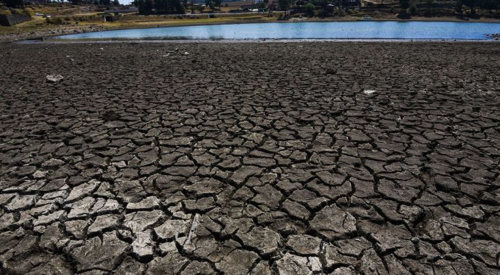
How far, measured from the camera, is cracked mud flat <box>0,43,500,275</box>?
299 cm

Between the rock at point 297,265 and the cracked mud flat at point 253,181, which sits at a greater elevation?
the cracked mud flat at point 253,181

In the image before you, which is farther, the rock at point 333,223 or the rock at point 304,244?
the rock at point 333,223

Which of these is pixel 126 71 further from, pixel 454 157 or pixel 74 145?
pixel 454 157

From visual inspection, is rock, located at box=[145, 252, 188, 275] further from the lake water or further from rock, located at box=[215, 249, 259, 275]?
the lake water

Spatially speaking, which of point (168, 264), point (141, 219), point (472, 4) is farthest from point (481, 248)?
point (472, 4)

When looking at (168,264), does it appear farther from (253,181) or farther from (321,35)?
(321,35)

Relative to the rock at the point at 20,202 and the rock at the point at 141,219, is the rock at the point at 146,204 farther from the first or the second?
the rock at the point at 20,202

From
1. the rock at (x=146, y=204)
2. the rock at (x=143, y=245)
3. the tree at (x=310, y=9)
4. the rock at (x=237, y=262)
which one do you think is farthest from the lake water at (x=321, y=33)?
the tree at (x=310, y=9)

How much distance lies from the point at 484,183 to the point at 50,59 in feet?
62.2

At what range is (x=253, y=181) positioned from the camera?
4227mm

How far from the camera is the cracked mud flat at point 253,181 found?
2986 millimetres

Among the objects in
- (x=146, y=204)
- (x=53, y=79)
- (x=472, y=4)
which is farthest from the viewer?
(x=472, y=4)

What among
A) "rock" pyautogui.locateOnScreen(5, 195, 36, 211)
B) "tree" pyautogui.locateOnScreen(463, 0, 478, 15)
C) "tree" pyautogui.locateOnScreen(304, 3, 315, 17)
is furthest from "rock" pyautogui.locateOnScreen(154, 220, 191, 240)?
"tree" pyautogui.locateOnScreen(463, 0, 478, 15)

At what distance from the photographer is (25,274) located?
9.25 feet
